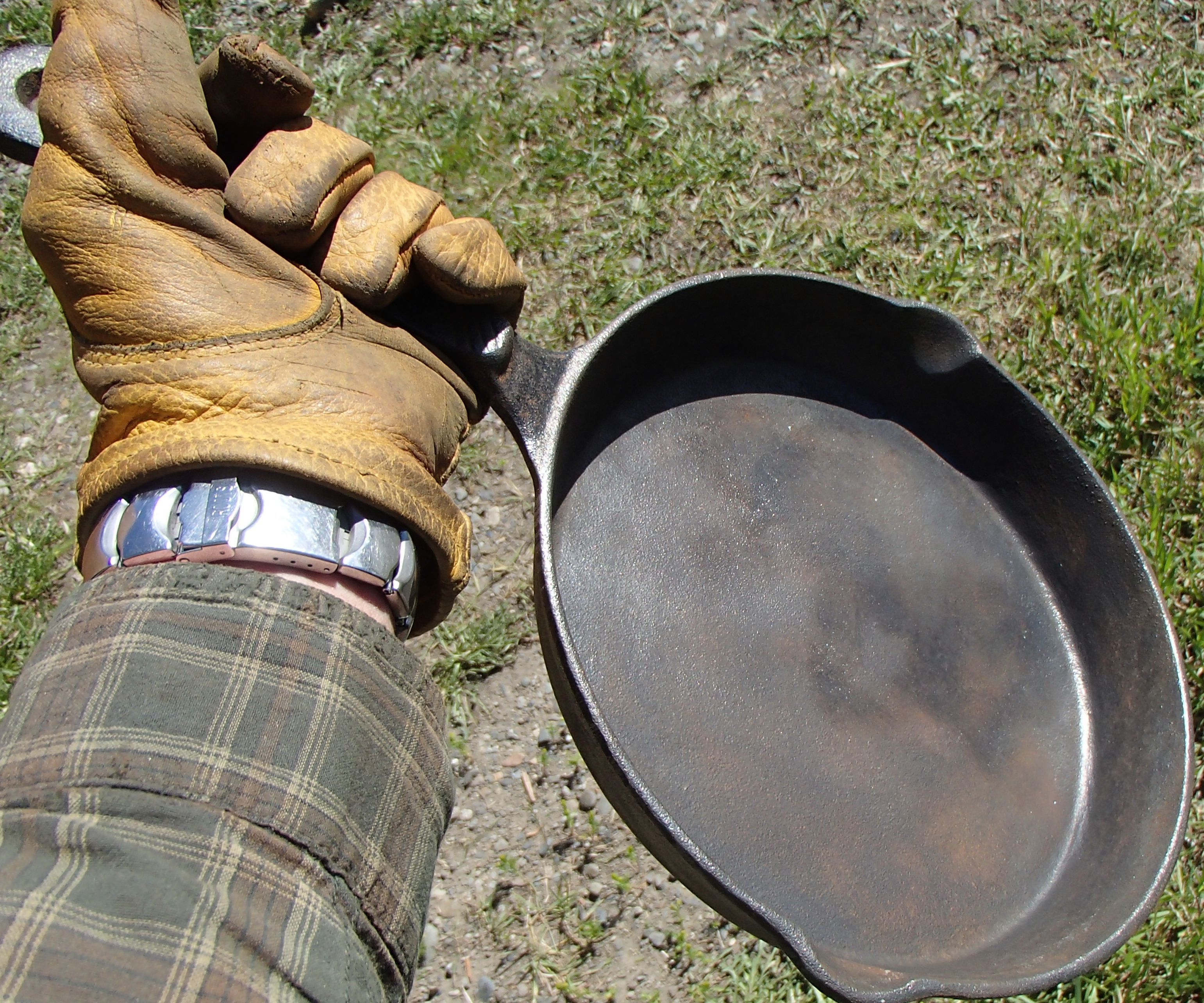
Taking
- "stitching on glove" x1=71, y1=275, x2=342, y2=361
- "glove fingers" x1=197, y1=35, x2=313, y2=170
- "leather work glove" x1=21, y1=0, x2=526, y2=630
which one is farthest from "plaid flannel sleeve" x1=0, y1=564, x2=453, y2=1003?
"glove fingers" x1=197, y1=35, x2=313, y2=170

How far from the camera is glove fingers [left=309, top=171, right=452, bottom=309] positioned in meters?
1.32

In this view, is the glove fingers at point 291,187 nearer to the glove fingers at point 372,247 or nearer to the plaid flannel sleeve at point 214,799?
the glove fingers at point 372,247

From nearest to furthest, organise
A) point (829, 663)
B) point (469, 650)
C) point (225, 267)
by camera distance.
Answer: point (225, 267)
point (829, 663)
point (469, 650)

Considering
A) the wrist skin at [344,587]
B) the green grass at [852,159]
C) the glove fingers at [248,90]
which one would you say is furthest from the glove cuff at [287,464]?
the green grass at [852,159]

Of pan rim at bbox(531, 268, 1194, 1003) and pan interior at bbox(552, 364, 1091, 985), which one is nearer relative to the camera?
pan rim at bbox(531, 268, 1194, 1003)

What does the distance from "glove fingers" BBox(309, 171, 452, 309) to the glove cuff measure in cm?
22

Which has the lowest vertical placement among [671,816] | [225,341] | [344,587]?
[671,816]

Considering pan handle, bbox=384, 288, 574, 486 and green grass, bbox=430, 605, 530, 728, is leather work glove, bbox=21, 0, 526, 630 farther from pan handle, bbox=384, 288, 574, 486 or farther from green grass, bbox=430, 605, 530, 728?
green grass, bbox=430, 605, 530, 728

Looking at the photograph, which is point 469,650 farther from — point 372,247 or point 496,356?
point 372,247

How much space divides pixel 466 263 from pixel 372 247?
136 millimetres

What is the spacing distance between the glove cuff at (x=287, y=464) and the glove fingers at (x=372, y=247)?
0.22m

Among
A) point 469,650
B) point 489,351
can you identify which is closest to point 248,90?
point 489,351

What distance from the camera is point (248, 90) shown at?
4.22ft

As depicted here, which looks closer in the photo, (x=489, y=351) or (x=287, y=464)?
(x=287, y=464)
